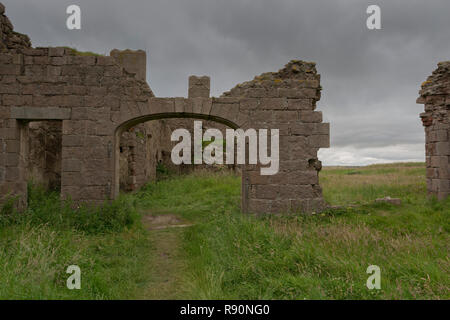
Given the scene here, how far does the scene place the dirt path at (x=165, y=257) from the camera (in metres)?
3.34

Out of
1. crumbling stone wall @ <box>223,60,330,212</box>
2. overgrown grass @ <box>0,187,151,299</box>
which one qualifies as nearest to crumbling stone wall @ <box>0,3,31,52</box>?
overgrown grass @ <box>0,187,151,299</box>

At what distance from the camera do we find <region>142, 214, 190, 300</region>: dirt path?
10.9 feet

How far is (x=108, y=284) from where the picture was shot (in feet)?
11.0

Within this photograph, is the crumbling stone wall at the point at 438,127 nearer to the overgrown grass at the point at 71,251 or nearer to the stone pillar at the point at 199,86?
the overgrown grass at the point at 71,251

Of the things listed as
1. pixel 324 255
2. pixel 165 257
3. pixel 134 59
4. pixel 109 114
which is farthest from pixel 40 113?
pixel 134 59

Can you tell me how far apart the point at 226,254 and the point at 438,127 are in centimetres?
767

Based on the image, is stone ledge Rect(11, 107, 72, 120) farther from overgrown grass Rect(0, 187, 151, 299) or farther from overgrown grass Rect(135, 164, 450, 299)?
overgrown grass Rect(135, 164, 450, 299)

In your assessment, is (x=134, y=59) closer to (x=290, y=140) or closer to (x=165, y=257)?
(x=290, y=140)

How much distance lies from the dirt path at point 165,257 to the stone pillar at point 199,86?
9.59 m

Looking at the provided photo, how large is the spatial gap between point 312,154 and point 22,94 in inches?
256

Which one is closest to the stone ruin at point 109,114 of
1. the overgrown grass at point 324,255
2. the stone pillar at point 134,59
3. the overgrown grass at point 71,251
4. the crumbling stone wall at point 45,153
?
the overgrown grass at point 71,251

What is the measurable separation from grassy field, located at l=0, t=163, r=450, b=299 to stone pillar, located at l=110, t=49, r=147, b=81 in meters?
8.26

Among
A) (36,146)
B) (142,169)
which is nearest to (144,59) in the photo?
(142,169)

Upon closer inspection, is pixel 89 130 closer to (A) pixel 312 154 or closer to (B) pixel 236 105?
(B) pixel 236 105
